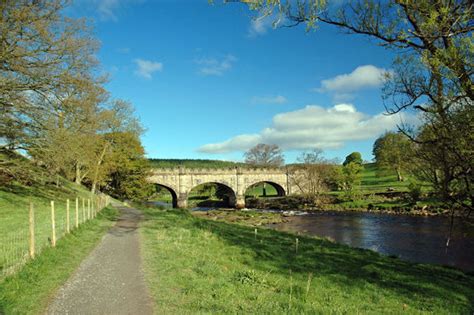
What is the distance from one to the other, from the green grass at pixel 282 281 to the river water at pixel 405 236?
216 cm

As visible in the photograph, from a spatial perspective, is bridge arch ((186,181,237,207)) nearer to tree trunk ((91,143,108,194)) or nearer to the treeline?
tree trunk ((91,143,108,194))

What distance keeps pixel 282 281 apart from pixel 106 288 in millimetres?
4436

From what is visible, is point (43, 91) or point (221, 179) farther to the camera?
point (221, 179)

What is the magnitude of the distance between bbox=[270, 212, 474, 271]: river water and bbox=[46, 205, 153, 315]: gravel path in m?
8.40

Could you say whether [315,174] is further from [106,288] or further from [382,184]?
[106,288]

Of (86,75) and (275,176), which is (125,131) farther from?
(275,176)

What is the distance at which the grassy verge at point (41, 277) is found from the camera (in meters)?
6.50

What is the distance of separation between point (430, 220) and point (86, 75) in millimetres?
33543

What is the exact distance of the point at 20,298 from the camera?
6754mm

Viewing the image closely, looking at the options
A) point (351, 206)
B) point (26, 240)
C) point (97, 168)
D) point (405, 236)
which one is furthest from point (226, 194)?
point (26, 240)

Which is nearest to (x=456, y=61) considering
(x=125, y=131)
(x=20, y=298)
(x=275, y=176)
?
(x=20, y=298)

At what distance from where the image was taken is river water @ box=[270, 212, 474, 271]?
1884 centimetres

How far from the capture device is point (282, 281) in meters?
9.38

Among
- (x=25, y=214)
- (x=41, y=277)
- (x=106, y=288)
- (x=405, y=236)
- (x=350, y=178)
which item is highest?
(x=350, y=178)
